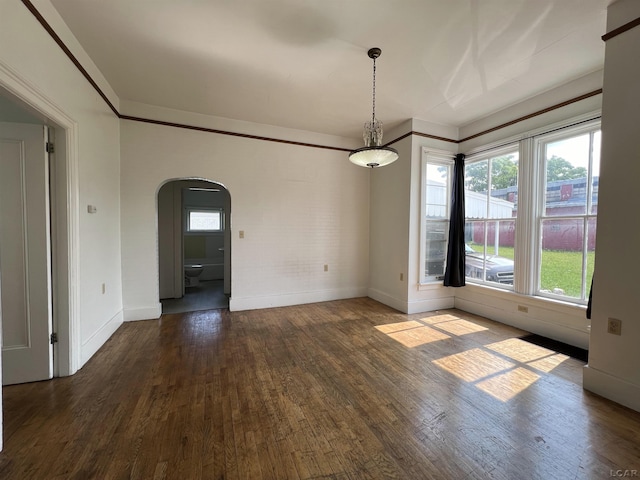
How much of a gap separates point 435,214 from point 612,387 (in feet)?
8.86

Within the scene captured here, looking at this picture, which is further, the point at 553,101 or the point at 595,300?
the point at 553,101

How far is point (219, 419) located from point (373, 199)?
399cm

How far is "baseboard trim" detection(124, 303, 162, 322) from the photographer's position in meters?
3.53

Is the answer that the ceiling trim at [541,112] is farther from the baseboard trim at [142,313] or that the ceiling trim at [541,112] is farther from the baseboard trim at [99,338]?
the baseboard trim at [99,338]

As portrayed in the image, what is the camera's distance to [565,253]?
9.78 feet

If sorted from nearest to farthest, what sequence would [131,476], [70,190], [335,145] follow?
[131,476] → [70,190] → [335,145]

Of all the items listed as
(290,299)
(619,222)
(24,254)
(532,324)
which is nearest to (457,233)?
(532,324)

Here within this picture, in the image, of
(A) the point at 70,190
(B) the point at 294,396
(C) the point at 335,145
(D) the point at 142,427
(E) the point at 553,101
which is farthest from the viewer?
(C) the point at 335,145

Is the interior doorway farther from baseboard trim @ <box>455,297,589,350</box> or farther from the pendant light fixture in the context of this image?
baseboard trim @ <box>455,297,589,350</box>

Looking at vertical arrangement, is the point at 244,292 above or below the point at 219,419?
above

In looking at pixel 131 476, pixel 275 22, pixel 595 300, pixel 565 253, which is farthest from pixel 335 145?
pixel 131 476

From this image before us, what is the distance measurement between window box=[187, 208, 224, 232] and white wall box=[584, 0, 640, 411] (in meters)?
7.30

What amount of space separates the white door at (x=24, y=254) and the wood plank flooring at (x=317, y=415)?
23 centimetres

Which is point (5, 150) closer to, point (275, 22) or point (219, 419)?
point (275, 22)
